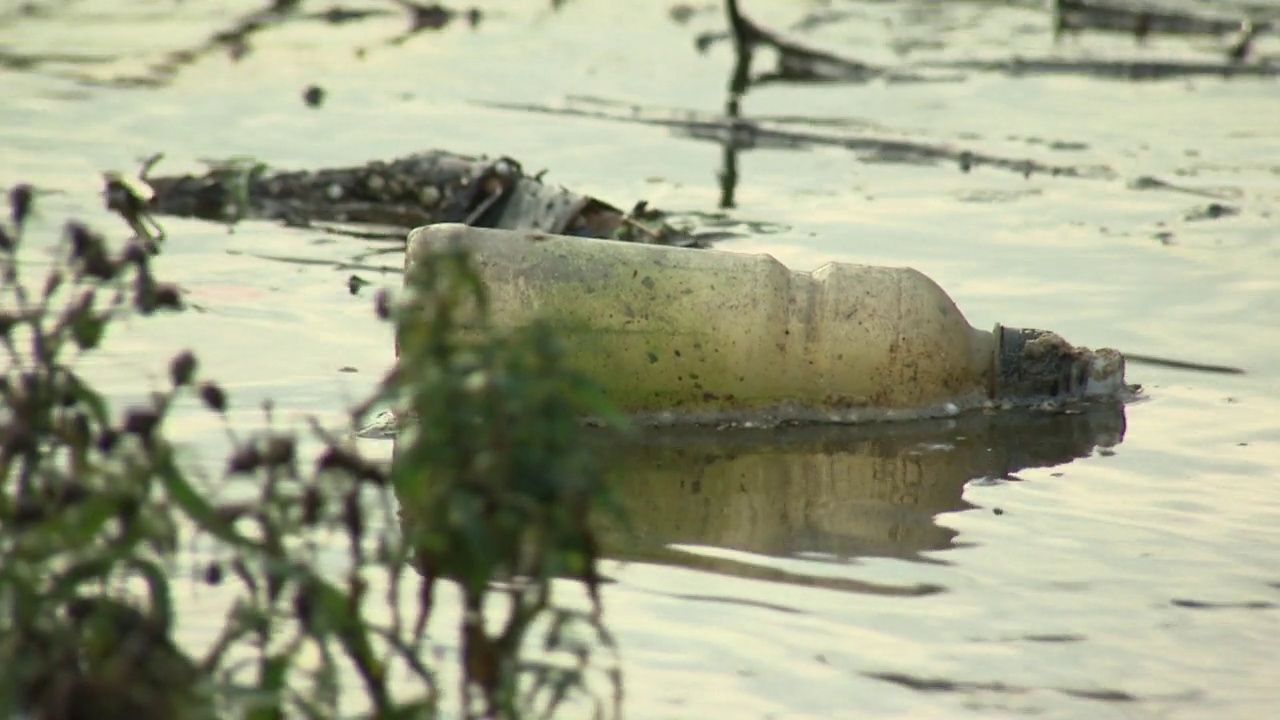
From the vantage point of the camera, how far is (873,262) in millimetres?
5402

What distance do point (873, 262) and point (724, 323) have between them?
146 cm

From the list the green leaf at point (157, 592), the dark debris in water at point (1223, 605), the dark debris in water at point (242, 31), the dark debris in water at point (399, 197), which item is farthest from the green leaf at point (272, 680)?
the dark debris in water at point (242, 31)

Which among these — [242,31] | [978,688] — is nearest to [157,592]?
[978,688]

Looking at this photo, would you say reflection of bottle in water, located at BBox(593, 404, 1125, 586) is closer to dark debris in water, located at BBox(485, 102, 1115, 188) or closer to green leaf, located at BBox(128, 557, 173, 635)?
green leaf, located at BBox(128, 557, 173, 635)

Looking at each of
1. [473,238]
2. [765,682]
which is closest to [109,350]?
[473,238]

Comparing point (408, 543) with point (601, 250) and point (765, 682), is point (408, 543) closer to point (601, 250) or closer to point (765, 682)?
point (765, 682)

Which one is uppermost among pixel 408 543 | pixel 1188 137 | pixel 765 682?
pixel 1188 137

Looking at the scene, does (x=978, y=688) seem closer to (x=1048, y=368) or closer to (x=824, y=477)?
(x=824, y=477)

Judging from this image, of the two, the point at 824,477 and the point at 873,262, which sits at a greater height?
the point at 873,262

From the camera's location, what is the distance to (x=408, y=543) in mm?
1987

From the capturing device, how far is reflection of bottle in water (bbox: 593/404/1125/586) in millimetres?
3451

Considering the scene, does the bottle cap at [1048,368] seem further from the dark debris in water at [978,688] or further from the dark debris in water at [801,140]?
the dark debris in water at [801,140]

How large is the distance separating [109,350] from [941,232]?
253 cm

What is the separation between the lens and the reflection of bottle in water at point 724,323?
401 centimetres
